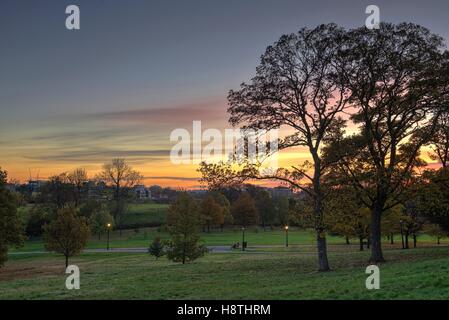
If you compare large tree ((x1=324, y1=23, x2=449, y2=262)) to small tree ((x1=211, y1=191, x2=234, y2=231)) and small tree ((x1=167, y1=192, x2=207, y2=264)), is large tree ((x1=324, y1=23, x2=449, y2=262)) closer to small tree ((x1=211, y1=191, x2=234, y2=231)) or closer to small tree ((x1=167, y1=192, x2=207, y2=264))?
small tree ((x1=167, y1=192, x2=207, y2=264))

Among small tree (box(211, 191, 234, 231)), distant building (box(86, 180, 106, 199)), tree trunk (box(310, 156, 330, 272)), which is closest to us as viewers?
tree trunk (box(310, 156, 330, 272))

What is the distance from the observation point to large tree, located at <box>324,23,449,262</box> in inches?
1069

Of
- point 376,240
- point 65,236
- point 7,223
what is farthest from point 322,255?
point 65,236

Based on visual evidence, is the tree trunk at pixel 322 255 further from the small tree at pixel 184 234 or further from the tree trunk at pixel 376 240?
the small tree at pixel 184 234

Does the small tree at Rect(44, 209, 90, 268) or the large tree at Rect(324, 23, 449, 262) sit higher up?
the large tree at Rect(324, 23, 449, 262)

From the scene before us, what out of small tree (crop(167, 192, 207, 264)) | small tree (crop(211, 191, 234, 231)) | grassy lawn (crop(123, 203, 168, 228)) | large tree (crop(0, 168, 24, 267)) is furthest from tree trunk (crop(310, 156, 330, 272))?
grassy lawn (crop(123, 203, 168, 228))

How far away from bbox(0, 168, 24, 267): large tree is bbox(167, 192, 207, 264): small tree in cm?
1381

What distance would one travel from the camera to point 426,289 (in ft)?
49.6

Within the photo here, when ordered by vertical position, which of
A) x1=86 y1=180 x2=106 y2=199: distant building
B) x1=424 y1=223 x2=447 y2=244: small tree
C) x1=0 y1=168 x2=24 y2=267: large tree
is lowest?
x1=424 y1=223 x2=447 y2=244: small tree

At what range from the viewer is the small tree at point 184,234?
42.6m

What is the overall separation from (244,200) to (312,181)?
96.2 m

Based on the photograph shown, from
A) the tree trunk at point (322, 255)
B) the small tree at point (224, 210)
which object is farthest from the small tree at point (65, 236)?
the small tree at point (224, 210)

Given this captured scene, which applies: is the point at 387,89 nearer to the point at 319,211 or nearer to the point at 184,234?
the point at 319,211
